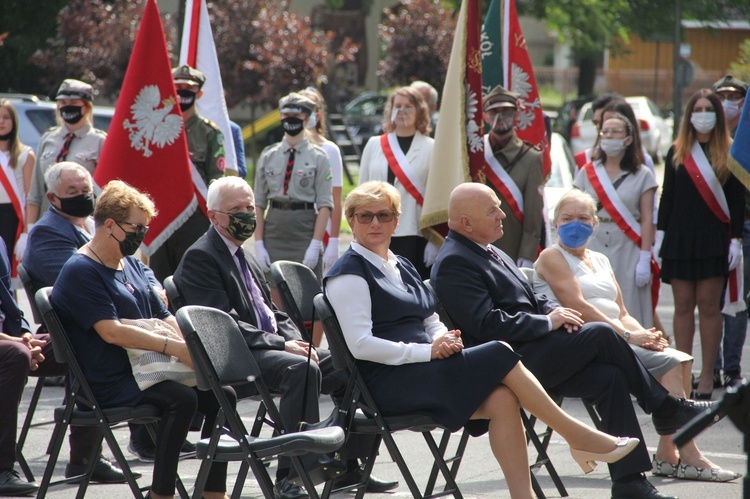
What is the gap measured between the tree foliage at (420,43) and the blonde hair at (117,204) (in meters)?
19.1

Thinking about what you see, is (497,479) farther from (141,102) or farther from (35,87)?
(35,87)

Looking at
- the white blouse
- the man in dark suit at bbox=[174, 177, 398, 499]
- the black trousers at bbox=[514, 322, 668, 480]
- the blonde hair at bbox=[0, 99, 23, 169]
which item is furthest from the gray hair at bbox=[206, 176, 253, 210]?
the blonde hair at bbox=[0, 99, 23, 169]

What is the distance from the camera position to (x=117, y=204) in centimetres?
536

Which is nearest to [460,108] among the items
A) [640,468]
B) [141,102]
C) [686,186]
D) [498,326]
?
[686,186]

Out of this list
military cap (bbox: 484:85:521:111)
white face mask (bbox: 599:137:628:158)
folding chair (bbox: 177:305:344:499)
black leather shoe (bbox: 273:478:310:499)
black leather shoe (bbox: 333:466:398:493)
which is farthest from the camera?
military cap (bbox: 484:85:521:111)

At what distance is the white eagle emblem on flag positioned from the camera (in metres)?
7.90

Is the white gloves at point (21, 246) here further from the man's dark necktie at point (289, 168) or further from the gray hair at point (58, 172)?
the gray hair at point (58, 172)

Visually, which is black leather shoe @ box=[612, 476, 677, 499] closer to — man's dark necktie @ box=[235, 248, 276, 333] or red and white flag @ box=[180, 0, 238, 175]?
man's dark necktie @ box=[235, 248, 276, 333]

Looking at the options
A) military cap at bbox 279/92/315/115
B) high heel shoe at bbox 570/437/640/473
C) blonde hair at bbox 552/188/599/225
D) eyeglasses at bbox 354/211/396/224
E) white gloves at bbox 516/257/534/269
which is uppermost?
military cap at bbox 279/92/315/115

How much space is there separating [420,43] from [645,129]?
682 cm

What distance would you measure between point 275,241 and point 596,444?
4.11 m

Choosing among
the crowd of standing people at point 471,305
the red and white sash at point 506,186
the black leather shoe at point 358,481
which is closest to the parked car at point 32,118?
the red and white sash at point 506,186

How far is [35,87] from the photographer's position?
757 inches

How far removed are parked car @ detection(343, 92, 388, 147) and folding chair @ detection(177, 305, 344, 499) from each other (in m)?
22.1
